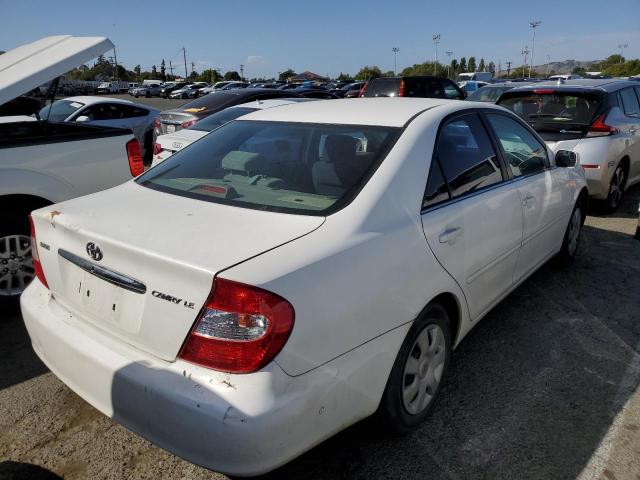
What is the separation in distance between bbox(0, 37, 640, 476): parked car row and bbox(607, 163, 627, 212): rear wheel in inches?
148

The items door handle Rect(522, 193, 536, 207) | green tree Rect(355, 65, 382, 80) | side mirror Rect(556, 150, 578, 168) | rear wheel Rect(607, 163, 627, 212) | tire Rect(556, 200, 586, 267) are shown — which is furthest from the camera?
green tree Rect(355, 65, 382, 80)

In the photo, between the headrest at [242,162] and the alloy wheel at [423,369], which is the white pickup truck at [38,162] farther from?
the alloy wheel at [423,369]

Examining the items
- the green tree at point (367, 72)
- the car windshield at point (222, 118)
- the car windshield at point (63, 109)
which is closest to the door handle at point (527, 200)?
the car windshield at point (222, 118)

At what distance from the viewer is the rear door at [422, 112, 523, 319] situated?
2.59 metres

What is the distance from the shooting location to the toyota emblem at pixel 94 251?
6.89 ft

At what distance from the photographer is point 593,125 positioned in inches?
255

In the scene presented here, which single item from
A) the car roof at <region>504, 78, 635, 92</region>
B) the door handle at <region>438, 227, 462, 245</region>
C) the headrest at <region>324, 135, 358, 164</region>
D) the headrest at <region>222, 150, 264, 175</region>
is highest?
the headrest at <region>324, 135, 358, 164</region>

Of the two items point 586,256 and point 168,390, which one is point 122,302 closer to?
point 168,390

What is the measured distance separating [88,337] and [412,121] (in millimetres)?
1849

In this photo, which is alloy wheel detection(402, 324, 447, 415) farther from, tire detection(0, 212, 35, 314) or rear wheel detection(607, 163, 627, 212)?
rear wheel detection(607, 163, 627, 212)

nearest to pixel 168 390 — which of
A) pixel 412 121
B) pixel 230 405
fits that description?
pixel 230 405

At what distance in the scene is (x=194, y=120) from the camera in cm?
875

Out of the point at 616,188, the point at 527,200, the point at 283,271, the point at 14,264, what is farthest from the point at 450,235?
the point at 616,188

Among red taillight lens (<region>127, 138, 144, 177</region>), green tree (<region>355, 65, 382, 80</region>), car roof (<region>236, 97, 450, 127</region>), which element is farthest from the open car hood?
green tree (<region>355, 65, 382, 80</region>)
